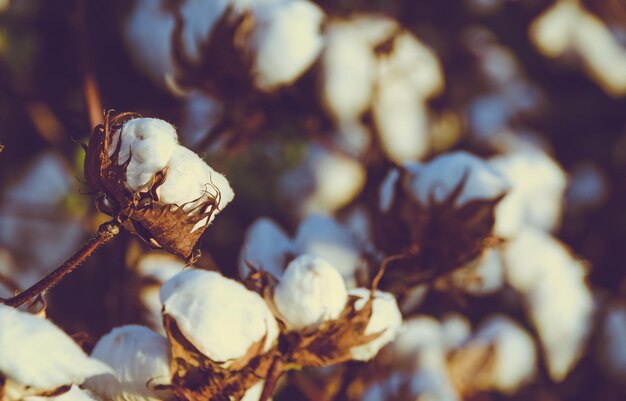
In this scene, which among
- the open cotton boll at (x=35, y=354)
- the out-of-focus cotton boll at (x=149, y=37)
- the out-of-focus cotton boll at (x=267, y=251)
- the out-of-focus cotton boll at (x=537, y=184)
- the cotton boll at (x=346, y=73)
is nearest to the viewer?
→ the open cotton boll at (x=35, y=354)

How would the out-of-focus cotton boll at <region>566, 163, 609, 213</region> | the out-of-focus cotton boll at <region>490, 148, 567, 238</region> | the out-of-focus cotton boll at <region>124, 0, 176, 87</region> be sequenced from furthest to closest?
the out-of-focus cotton boll at <region>566, 163, 609, 213</region>
the out-of-focus cotton boll at <region>490, 148, 567, 238</region>
the out-of-focus cotton boll at <region>124, 0, 176, 87</region>

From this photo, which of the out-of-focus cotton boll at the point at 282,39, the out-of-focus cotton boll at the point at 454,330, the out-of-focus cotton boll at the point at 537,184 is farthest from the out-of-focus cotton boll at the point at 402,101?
the out-of-focus cotton boll at the point at 282,39

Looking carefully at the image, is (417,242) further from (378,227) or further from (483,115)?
(483,115)

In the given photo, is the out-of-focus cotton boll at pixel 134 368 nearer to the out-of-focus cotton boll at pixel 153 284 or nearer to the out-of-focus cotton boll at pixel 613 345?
the out-of-focus cotton boll at pixel 153 284

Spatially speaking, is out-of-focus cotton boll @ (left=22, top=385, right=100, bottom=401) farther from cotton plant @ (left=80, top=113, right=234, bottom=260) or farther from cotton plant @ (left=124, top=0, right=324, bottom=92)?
cotton plant @ (left=124, top=0, right=324, bottom=92)

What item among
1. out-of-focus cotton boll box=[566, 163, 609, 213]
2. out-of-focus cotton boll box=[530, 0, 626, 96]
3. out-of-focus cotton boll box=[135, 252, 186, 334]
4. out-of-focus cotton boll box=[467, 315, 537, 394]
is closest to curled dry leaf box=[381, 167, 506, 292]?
out-of-focus cotton boll box=[135, 252, 186, 334]

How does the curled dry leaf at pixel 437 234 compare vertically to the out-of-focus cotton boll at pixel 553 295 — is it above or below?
above

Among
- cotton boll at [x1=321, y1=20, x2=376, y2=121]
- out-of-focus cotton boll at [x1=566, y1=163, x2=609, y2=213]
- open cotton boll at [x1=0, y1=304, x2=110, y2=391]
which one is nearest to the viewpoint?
open cotton boll at [x1=0, y1=304, x2=110, y2=391]

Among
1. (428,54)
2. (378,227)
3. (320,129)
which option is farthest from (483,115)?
(378,227)
